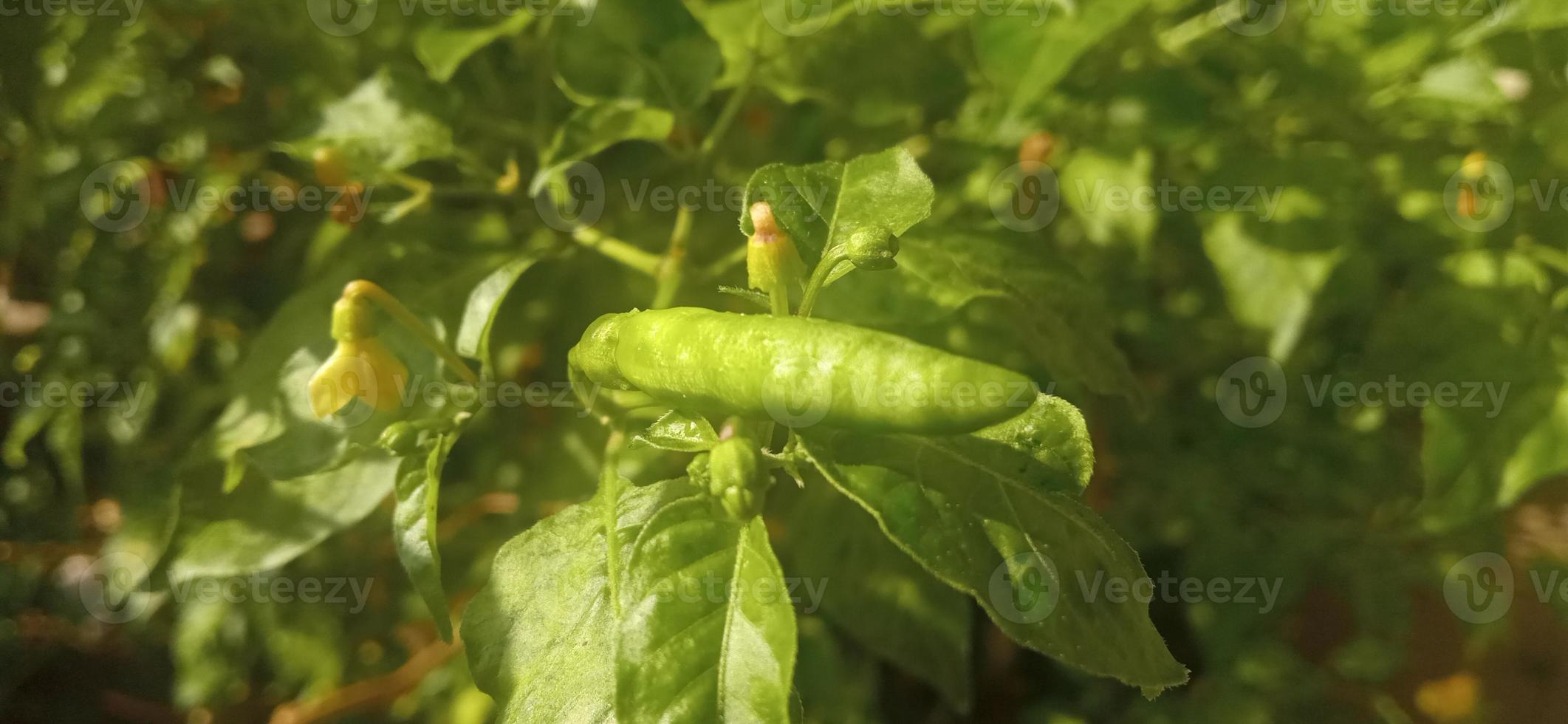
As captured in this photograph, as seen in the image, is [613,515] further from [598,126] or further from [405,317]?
[598,126]

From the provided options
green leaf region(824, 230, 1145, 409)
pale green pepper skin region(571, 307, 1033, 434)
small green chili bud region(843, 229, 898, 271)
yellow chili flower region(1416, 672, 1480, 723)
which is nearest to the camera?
pale green pepper skin region(571, 307, 1033, 434)

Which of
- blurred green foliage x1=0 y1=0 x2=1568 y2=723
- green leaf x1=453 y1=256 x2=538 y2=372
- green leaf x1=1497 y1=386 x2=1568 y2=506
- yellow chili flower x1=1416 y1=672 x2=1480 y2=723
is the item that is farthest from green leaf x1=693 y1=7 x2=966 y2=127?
yellow chili flower x1=1416 y1=672 x2=1480 y2=723

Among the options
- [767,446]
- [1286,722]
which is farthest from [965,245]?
[1286,722]

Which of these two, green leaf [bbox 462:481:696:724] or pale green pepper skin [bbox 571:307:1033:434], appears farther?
green leaf [bbox 462:481:696:724]

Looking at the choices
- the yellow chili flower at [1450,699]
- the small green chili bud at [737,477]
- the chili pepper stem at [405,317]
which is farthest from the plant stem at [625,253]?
the yellow chili flower at [1450,699]

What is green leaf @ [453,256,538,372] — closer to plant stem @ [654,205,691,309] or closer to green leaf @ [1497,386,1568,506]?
plant stem @ [654,205,691,309]

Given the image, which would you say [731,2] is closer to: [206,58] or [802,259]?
[802,259]
